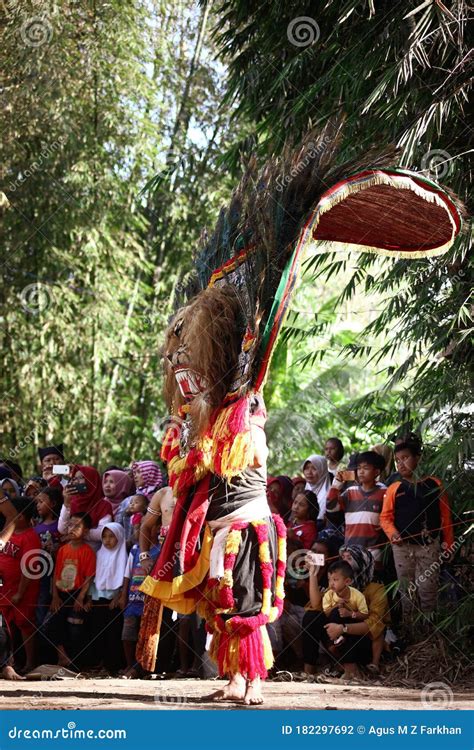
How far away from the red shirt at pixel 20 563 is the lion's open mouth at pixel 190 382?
2.23 m

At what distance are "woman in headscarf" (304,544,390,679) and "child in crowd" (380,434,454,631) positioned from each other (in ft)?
0.58

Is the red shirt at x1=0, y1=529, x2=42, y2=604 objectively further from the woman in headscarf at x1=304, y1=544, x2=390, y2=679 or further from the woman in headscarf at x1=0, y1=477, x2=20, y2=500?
the woman in headscarf at x1=304, y1=544, x2=390, y2=679

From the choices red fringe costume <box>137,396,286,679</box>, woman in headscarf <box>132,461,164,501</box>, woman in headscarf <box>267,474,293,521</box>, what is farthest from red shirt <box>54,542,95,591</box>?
red fringe costume <box>137,396,286,679</box>

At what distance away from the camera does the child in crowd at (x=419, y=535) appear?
586 centimetres

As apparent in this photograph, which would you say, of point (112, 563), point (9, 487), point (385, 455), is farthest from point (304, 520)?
point (9, 487)

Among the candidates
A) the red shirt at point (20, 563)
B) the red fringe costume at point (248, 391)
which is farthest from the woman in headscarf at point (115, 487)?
the red fringe costume at point (248, 391)

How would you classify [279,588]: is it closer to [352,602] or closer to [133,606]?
[352,602]

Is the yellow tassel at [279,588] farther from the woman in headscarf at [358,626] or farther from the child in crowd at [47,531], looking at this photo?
the child in crowd at [47,531]

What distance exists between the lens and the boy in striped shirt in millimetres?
6188

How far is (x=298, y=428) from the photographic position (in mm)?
13453

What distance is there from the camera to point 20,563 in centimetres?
637

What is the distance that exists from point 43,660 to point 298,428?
292 inches

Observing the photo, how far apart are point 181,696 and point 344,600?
1.46m

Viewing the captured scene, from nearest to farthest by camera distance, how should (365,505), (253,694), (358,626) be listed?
Result: (253,694) < (358,626) < (365,505)
